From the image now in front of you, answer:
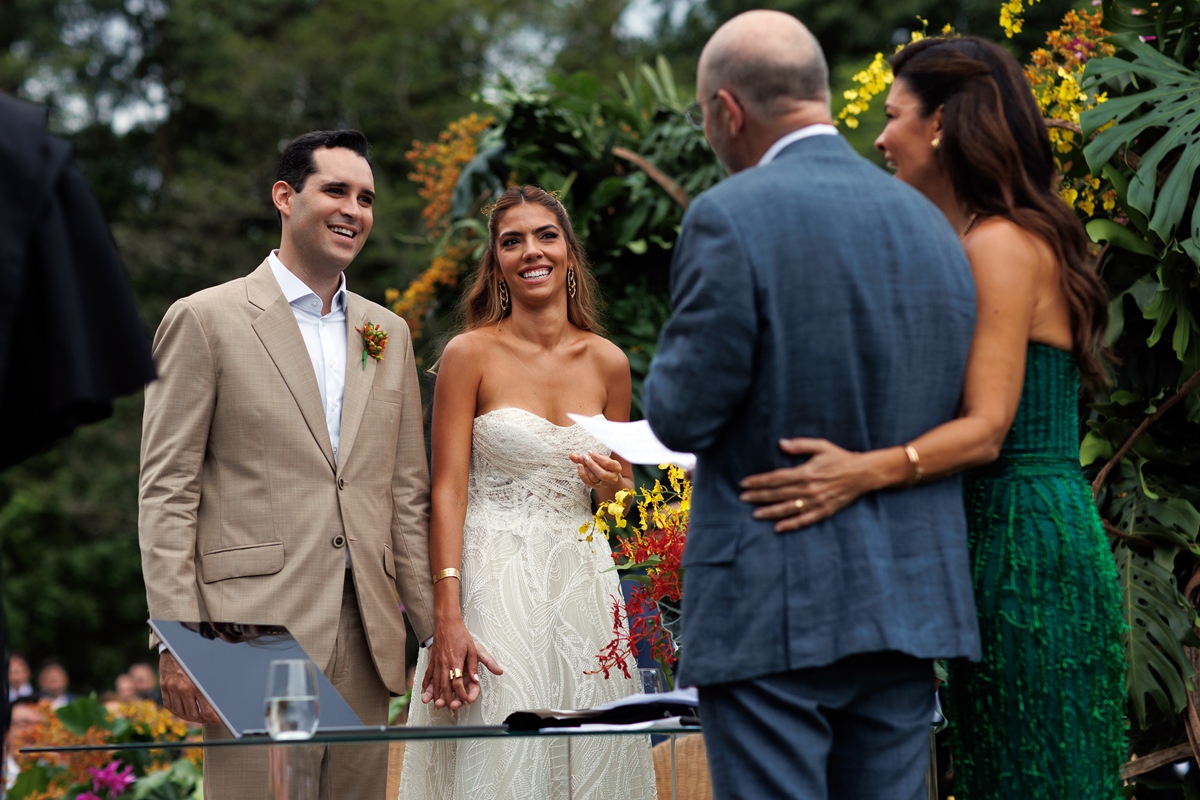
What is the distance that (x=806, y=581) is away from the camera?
6.96 feet

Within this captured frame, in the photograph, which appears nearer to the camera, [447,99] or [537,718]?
[537,718]

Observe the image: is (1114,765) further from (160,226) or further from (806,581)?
(160,226)

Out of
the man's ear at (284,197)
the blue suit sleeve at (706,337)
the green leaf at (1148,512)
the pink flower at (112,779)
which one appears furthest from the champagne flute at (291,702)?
the pink flower at (112,779)

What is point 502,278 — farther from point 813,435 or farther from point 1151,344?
point 813,435

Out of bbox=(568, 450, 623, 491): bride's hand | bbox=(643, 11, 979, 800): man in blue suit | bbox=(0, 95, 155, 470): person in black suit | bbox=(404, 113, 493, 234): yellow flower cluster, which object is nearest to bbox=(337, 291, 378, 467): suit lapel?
Result: bbox=(568, 450, 623, 491): bride's hand

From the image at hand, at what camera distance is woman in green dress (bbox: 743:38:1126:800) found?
2.46 m

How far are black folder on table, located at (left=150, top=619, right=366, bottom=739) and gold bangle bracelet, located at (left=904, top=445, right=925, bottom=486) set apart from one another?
112cm

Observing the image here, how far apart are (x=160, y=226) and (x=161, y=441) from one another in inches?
725

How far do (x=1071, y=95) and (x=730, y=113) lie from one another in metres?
2.67

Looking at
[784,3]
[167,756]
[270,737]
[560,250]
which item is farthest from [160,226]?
[270,737]

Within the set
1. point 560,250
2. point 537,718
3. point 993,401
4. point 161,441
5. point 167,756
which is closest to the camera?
point 993,401

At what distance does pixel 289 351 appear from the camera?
366 centimetres

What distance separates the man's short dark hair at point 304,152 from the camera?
3.89 m

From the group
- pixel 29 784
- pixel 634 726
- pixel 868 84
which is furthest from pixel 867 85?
pixel 29 784
